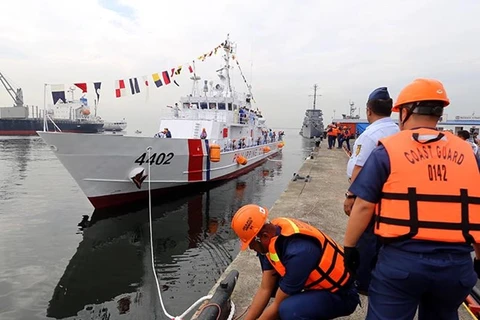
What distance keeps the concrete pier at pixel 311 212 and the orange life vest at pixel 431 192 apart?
173 centimetres

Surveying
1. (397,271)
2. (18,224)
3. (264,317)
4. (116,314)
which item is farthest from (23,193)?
(397,271)

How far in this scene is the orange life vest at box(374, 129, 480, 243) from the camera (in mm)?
1546

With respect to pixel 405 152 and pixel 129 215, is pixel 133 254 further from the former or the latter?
pixel 405 152

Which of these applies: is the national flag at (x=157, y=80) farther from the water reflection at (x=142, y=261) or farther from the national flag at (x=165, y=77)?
the water reflection at (x=142, y=261)

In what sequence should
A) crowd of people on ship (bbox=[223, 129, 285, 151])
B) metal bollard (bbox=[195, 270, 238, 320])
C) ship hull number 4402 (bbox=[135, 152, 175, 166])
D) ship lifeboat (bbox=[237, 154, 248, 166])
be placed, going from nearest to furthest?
metal bollard (bbox=[195, 270, 238, 320]) < ship hull number 4402 (bbox=[135, 152, 175, 166]) < crowd of people on ship (bbox=[223, 129, 285, 151]) < ship lifeboat (bbox=[237, 154, 248, 166])

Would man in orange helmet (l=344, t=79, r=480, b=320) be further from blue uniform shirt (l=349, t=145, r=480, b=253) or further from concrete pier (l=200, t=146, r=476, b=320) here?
concrete pier (l=200, t=146, r=476, b=320)

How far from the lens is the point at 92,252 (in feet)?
22.2

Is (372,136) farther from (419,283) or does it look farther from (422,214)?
(419,283)

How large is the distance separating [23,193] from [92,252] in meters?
6.86

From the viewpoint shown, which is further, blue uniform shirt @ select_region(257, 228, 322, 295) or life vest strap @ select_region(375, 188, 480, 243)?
blue uniform shirt @ select_region(257, 228, 322, 295)

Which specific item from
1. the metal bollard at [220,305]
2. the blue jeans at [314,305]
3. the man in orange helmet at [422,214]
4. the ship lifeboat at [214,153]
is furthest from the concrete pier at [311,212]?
the ship lifeboat at [214,153]

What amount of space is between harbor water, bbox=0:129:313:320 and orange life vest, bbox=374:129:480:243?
3.86m

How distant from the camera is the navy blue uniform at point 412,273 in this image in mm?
1548

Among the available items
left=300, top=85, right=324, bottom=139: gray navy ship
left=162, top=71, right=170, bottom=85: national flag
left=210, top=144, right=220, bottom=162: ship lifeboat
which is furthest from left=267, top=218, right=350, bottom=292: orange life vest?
left=300, top=85, right=324, bottom=139: gray navy ship
